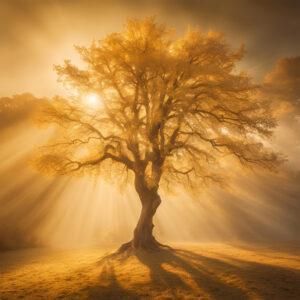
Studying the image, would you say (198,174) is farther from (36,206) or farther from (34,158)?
(36,206)

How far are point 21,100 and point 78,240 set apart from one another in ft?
51.3

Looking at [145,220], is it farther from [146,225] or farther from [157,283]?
[157,283]

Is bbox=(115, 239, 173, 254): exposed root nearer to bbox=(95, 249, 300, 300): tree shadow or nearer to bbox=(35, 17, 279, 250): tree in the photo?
bbox=(35, 17, 279, 250): tree

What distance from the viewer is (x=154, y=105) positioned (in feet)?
29.7

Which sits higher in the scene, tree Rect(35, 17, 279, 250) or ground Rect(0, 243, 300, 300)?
tree Rect(35, 17, 279, 250)

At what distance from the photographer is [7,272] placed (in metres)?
7.30

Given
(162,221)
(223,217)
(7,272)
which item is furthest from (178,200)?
(7,272)

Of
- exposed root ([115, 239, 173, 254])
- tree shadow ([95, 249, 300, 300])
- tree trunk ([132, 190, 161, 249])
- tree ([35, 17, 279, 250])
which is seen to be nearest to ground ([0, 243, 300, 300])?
tree shadow ([95, 249, 300, 300])

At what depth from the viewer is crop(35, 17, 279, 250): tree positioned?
26.8 ft

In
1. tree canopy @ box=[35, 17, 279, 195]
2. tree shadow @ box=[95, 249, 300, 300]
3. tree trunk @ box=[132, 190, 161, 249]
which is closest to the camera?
tree shadow @ box=[95, 249, 300, 300]

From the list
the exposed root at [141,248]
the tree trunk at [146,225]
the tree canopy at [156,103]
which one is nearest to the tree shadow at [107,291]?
the tree canopy at [156,103]

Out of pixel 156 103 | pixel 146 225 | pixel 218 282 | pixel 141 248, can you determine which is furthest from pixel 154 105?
pixel 141 248

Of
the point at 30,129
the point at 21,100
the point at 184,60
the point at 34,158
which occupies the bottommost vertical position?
the point at 34,158

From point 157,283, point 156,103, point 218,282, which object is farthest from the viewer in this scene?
point 156,103
